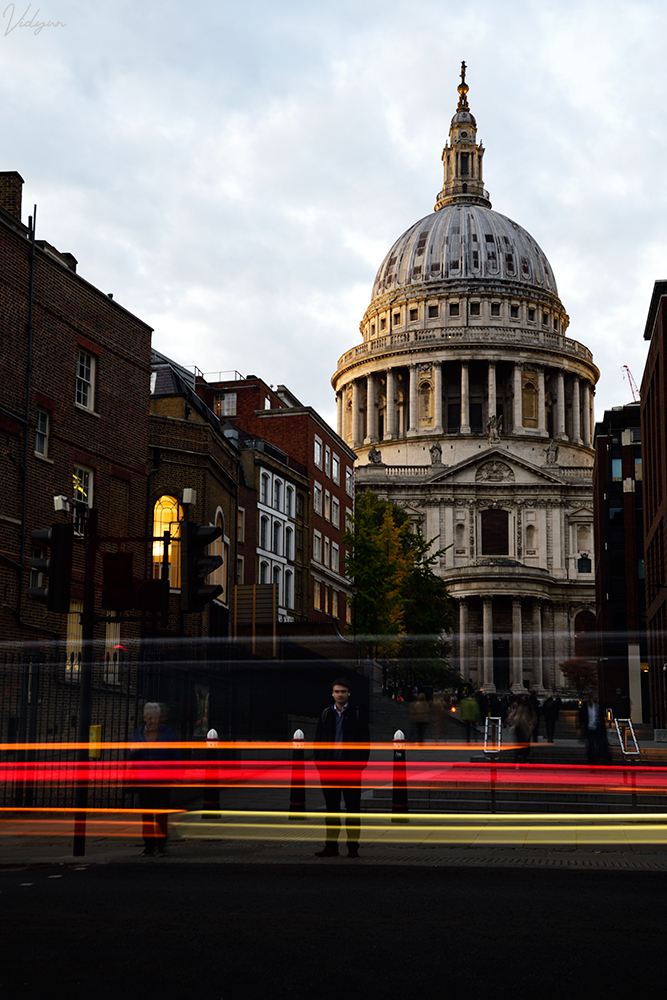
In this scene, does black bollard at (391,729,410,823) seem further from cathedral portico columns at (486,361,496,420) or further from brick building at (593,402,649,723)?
cathedral portico columns at (486,361,496,420)

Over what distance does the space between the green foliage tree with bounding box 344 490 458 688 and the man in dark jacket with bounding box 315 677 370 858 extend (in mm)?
44462

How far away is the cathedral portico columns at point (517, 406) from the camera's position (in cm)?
12519

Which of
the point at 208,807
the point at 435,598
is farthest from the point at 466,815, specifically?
the point at 435,598

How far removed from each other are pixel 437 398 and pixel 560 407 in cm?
1325

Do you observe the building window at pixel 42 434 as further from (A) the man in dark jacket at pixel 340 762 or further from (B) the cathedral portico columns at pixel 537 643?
(B) the cathedral portico columns at pixel 537 643

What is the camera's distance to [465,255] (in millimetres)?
136875

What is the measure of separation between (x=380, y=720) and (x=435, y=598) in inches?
741

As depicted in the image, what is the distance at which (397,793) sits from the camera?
60.5 feet

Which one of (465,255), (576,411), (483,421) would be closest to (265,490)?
(483,421)

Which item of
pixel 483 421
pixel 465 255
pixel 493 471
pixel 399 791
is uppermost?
pixel 465 255

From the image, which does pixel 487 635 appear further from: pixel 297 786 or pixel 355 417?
pixel 297 786

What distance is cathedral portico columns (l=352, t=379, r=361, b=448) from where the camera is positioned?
134 metres

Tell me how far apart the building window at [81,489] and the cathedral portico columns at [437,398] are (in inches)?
3744

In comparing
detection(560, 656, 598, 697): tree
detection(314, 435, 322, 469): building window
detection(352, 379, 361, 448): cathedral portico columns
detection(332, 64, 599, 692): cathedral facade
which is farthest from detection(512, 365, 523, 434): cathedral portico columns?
detection(314, 435, 322, 469): building window
